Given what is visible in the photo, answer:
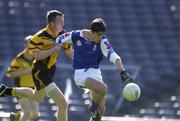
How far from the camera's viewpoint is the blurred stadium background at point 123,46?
59.7ft

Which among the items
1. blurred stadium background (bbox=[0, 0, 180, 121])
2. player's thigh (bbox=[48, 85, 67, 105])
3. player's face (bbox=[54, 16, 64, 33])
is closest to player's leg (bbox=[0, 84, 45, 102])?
player's thigh (bbox=[48, 85, 67, 105])

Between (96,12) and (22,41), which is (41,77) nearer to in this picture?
(22,41)

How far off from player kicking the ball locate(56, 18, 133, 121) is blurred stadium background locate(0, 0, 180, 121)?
7319mm

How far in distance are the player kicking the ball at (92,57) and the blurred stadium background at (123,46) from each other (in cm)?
732

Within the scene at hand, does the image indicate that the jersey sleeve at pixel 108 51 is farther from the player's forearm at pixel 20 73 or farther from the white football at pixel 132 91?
the player's forearm at pixel 20 73

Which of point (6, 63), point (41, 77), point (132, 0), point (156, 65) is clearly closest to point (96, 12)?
point (132, 0)

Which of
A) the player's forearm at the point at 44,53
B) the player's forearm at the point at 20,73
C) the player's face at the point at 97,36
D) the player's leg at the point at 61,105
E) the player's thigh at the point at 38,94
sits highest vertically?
the player's forearm at the point at 20,73

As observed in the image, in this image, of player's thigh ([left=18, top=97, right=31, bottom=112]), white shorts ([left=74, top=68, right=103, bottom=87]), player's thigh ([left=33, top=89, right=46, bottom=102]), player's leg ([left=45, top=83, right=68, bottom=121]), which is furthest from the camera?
player's thigh ([left=18, top=97, right=31, bottom=112])

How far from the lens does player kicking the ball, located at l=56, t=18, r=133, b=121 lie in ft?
32.6

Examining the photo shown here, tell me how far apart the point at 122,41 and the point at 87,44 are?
10857mm

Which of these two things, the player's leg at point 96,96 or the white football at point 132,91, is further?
the player's leg at point 96,96

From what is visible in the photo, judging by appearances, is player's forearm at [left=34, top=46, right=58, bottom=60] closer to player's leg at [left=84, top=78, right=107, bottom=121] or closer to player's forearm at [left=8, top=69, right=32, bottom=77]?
player's leg at [left=84, top=78, right=107, bottom=121]

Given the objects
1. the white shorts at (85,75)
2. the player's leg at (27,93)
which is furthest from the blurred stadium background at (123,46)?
the white shorts at (85,75)

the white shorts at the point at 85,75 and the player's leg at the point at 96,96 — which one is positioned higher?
the white shorts at the point at 85,75
